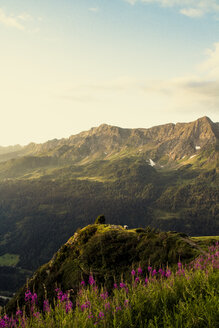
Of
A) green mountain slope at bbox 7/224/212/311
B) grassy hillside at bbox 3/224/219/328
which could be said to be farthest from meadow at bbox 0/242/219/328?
green mountain slope at bbox 7/224/212/311

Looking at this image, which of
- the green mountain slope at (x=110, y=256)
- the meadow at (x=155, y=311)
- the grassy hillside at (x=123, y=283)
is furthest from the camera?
the green mountain slope at (x=110, y=256)

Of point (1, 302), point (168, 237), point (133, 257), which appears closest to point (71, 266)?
point (133, 257)

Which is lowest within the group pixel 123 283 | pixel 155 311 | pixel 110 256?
pixel 110 256

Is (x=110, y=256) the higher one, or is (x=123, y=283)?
(x=123, y=283)

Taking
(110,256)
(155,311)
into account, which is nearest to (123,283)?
(155,311)

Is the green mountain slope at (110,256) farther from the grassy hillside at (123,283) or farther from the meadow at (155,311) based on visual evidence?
the meadow at (155,311)

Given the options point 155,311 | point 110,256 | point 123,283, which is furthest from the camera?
point 110,256

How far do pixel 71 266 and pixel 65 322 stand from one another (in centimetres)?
1969

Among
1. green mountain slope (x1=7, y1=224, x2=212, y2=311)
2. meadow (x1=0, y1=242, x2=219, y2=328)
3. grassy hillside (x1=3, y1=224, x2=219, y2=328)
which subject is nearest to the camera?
meadow (x1=0, y1=242, x2=219, y2=328)

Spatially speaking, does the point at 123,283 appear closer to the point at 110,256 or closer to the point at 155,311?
the point at 155,311

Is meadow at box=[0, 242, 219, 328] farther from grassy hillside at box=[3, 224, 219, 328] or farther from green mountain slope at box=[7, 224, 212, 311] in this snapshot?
green mountain slope at box=[7, 224, 212, 311]

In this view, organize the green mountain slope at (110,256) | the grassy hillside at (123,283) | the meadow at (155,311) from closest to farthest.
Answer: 1. the meadow at (155,311)
2. the grassy hillside at (123,283)
3. the green mountain slope at (110,256)

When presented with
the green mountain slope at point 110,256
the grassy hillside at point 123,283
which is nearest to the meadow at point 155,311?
the grassy hillside at point 123,283

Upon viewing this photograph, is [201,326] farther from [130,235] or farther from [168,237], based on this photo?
[130,235]
